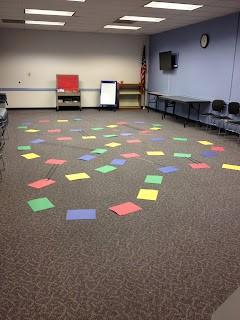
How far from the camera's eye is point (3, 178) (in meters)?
4.05

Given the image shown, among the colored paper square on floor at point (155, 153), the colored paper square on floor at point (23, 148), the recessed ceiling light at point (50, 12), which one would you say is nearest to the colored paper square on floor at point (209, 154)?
the colored paper square on floor at point (155, 153)

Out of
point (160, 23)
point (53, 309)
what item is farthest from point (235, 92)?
point (53, 309)

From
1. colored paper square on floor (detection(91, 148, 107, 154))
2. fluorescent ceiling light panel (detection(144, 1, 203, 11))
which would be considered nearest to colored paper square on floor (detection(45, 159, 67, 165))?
colored paper square on floor (detection(91, 148, 107, 154))

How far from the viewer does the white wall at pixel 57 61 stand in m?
10.1

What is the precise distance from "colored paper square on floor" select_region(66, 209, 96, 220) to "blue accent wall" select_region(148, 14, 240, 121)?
4.98 m

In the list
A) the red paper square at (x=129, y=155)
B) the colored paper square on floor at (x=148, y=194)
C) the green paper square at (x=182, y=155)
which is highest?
the green paper square at (x=182, y=155)

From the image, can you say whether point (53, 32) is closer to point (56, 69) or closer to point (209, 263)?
point (56, 69)

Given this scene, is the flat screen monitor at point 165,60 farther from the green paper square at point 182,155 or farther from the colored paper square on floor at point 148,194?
the colored paper square on floor at point 148,194

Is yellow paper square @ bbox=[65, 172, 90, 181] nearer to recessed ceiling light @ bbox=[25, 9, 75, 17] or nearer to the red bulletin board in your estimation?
recessed ceiling light @ bbox=[25, 9, 75, 17]

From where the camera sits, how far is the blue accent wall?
6.75 metres

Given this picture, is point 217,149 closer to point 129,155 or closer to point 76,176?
point 129,155

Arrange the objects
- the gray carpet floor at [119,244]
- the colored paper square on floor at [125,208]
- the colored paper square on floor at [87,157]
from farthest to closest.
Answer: the colored paper square on floor at [87,157] → the colored paper square on floor at [125,208] → the gray carpet floor at [119,244]

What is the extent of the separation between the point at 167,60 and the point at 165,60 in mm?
147

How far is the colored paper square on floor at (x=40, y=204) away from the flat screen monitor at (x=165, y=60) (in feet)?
23.9
